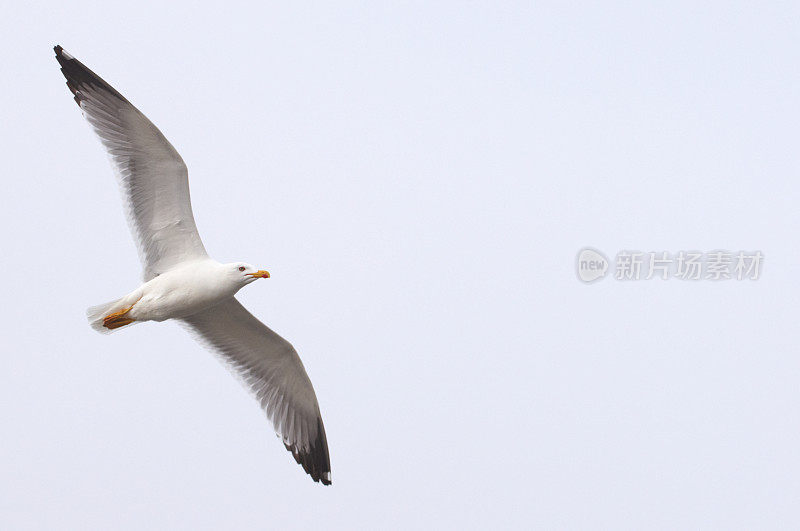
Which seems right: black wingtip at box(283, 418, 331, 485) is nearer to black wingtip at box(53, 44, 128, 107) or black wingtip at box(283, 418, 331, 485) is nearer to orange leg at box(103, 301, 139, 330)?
orange leg at box(103, 301, 139, 330)

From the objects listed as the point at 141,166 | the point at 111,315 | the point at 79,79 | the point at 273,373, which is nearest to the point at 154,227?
the point at 141,166

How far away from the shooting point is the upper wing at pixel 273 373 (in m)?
10.5

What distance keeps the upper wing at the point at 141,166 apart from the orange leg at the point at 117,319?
49 cm

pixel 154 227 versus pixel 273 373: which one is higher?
pixel 154 227

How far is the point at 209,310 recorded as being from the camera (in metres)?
10.4

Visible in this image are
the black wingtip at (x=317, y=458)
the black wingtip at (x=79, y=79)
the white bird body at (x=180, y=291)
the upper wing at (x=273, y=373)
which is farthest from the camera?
the black wingtip at (x=317, y=458)

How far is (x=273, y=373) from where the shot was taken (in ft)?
35.7

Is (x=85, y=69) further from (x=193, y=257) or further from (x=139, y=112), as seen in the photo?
(x=193, y=257)

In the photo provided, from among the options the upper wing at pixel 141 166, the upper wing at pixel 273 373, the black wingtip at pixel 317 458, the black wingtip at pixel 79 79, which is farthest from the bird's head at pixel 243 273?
the black wingtip at pixel 317 458

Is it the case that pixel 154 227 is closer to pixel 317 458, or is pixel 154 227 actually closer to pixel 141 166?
pixel 141 166

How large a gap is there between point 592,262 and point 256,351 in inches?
193

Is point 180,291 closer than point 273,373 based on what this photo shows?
Yes

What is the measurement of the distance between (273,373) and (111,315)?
179 centimetres

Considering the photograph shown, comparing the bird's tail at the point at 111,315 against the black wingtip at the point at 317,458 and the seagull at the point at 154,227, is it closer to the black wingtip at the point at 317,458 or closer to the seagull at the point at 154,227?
the seagull at the point at 154,227
